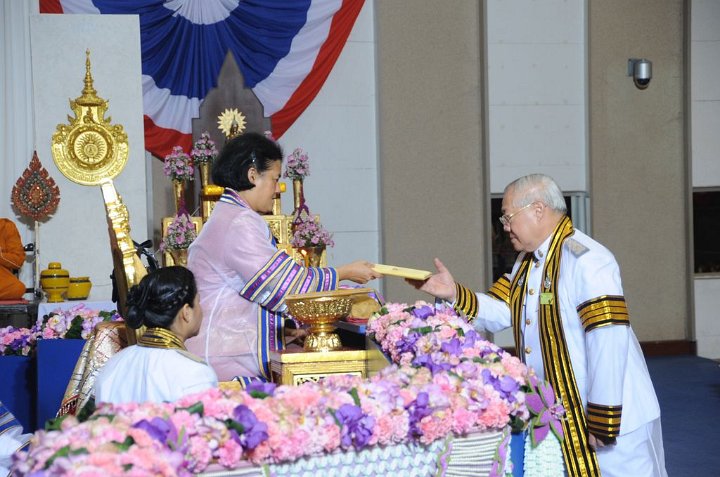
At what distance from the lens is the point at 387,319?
299 cm

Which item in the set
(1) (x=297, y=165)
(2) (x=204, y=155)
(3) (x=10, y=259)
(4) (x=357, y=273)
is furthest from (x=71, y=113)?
(4) (x=357, y=273)

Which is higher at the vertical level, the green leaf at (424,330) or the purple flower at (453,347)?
the green leaf at (424,330)

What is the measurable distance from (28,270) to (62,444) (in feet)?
19.9

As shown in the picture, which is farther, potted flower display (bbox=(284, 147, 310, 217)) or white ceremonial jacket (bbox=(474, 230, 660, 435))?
potted flower display (bbox=(284, 147, 310, 217))

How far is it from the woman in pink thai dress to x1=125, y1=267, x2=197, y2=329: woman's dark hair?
492 mm

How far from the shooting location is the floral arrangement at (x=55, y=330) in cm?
490

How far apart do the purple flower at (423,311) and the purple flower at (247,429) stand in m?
1.13

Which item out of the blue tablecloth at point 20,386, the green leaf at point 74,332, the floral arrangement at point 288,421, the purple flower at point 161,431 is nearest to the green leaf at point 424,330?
the floral arrangement at point 288,421

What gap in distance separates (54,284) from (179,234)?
1204 mm

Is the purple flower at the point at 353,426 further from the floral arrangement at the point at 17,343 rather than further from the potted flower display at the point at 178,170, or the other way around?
the potted flower display at the point at 178,170

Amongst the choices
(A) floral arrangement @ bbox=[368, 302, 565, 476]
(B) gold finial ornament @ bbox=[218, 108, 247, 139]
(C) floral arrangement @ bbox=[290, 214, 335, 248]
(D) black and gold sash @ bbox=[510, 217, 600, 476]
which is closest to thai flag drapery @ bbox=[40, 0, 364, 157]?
(B) gold finial ornament @ bbox=[218, 108, 247, 139]

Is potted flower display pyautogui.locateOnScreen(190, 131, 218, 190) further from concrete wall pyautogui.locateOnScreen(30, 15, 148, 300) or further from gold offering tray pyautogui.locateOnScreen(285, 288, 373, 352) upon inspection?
gold offering tray pyautogui.locateOnScreen(285, 288, 373, 352)

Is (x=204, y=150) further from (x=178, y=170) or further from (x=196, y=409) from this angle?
(x=196, y=409)

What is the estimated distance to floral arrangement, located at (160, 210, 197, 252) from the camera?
20.6 feet
